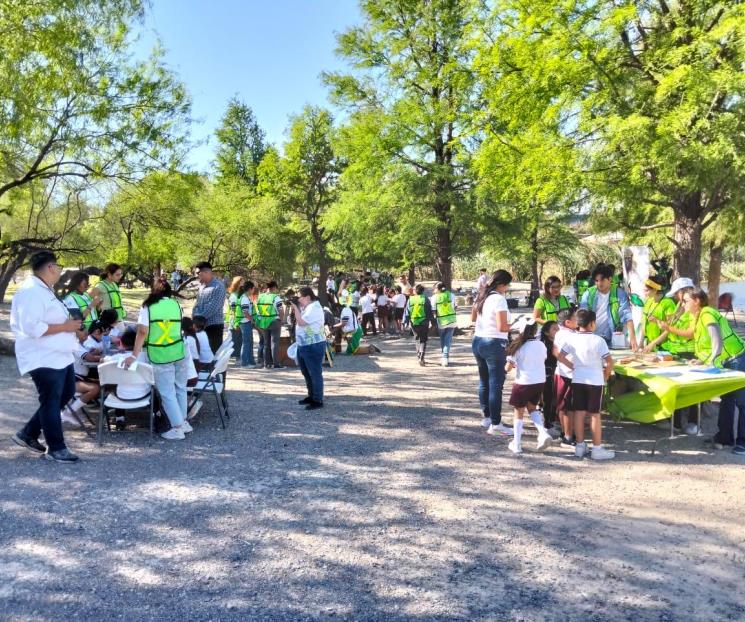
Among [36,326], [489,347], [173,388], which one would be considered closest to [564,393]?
[489,347]

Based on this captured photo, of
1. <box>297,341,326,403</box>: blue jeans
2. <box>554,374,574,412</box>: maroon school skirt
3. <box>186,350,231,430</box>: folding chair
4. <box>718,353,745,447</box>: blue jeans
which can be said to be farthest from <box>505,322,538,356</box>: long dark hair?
<box>186,350,231,430</box>: folding chair

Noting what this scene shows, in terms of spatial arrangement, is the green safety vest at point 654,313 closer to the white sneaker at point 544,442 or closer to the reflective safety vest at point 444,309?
the white sneaker at point 544,442

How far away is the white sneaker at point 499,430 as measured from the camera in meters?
6.56

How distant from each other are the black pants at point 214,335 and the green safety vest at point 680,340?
22.0ft

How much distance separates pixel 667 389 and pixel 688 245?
693 cm

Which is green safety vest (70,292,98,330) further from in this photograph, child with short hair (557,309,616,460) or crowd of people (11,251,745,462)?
child with short hair (557,309,616,460)

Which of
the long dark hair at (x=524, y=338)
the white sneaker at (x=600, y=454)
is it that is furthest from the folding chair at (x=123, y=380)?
the white sneaker at (x=600, y=454)

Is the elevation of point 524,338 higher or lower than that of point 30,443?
higher

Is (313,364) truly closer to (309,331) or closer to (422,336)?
(309,331)

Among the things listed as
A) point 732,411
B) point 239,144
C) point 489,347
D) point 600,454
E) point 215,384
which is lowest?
point 600,454

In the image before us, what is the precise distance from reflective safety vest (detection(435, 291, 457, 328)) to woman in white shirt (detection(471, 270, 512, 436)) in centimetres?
509

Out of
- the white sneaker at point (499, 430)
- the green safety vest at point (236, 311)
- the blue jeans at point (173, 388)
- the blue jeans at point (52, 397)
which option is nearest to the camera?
the blue jeans at point (52, 397)

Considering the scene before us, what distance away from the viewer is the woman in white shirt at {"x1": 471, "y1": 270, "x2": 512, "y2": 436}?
6289 millimetres

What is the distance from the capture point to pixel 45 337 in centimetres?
513
